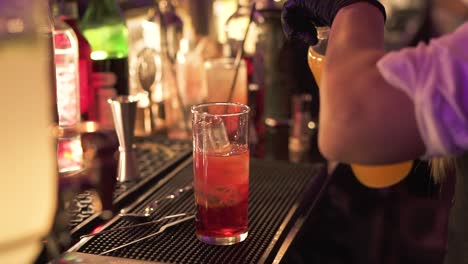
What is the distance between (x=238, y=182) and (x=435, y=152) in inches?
13.7

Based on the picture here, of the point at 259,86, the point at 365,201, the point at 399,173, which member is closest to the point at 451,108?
the point at 399,173

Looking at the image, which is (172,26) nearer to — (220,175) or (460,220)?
(220,175)

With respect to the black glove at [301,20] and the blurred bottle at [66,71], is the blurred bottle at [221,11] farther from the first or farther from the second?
the black glove at [301,20]

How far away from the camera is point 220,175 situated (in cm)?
100

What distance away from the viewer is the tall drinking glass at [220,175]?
3.27 ft

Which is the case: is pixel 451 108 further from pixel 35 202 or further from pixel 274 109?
pixel 274 109

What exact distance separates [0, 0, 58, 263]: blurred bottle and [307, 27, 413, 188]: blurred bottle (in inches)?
22.1

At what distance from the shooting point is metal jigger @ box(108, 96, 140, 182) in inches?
49.7

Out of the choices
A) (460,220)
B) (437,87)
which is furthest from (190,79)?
(437,87)

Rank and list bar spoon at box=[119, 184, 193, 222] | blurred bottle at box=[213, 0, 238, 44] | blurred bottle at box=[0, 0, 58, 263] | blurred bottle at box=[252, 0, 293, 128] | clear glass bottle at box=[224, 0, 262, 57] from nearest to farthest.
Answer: blurred bottle at box=[0, 0, 58, 263] < bar spoon at box=[119, 184, 193, 222] < clear glass bottle at box=[224, 0, 262, 57] < blurred bottle at box=[252, 0, 293, 128] < blurred bottle at box=[213, 0, 238, 44]

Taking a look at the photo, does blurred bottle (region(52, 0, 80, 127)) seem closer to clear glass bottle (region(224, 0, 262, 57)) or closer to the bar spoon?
the bar spoon

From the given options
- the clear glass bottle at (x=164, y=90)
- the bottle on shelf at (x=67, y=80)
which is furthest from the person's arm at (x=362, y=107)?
the clear glass bottle at (x=164, y=90)

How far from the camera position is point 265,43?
1.86 m

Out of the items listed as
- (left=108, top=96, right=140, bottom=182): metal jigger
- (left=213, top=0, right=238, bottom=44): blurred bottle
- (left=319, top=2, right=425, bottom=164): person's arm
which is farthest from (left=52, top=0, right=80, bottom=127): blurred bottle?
(left=213, top=0, right=238, bottom=44): blurred bottle
